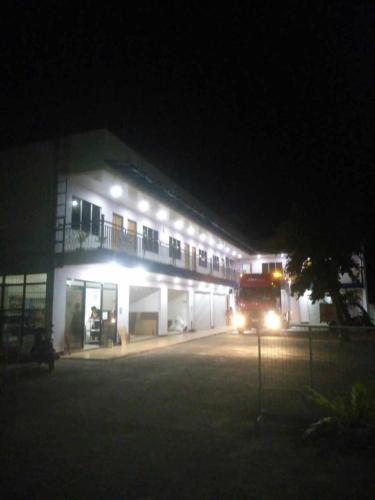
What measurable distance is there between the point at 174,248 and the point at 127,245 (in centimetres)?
701

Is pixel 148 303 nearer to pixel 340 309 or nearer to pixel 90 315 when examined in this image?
pixel 90 315

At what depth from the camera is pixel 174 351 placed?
56.9 feet

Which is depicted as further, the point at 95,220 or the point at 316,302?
the point at 316,302

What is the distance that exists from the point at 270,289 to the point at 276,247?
3850 millimetres

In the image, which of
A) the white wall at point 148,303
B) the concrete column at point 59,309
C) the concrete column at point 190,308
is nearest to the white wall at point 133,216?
the concrete column at point 190,308

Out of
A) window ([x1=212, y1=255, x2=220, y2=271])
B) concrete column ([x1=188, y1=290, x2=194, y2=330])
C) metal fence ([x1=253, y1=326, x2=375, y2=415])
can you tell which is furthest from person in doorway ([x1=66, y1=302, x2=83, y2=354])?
window ([x1=212, y1=255, x2=220, y2=271])

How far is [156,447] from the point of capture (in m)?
5.63

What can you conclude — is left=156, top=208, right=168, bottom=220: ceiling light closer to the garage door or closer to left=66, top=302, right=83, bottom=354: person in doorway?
left=66, top=302, right=83, bottom=354: person in doorway

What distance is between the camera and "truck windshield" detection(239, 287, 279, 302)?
2555 centimetres

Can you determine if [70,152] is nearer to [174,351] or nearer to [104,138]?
[104,138]

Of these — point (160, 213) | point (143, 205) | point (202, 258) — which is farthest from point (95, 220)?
point (202, 258)

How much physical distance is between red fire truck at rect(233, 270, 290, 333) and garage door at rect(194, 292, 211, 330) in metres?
5.07

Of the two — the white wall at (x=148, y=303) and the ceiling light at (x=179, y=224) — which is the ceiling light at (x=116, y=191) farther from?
the white wall at (x=148, y=303)

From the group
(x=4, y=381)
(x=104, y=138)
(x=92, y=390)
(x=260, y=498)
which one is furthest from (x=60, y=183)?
(x=260, y=498)
